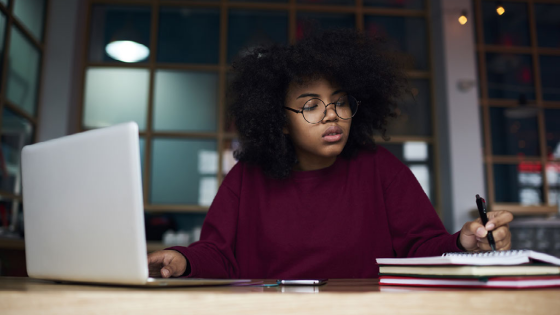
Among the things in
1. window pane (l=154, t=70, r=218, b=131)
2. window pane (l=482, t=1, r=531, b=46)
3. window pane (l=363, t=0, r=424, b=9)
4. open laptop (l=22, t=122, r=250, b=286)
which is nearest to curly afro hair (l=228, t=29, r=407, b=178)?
open laptop (l=22, t=122, r=250, b=286)

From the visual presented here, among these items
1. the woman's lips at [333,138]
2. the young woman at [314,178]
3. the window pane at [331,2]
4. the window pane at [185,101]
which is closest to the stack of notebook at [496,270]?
the young woman at [314,178]

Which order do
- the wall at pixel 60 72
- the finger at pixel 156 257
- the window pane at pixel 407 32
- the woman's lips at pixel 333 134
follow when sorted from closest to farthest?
the finger at pixel 156 257 < the woman's lips at pixel 333 134 < the wall at pixel 60 72 < the window pane at pixel 407 32

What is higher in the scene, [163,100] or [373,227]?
[163,100]

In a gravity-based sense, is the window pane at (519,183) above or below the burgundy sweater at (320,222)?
above

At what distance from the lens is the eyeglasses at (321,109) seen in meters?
1.28

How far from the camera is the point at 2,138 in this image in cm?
263

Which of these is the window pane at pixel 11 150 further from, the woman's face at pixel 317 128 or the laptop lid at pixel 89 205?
the laptop lid at pixel 89 205

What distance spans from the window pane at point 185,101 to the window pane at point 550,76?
8.85ft

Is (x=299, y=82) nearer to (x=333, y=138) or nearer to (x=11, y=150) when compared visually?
(x=333, y=138)

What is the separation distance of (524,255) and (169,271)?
64 cm

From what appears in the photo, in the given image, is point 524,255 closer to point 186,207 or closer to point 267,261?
point 267,261

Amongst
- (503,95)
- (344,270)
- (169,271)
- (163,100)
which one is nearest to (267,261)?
(344,270)

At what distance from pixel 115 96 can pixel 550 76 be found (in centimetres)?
355

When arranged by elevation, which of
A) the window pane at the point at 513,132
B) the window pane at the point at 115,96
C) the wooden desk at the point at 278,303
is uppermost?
the window pane at the point at 115,96
